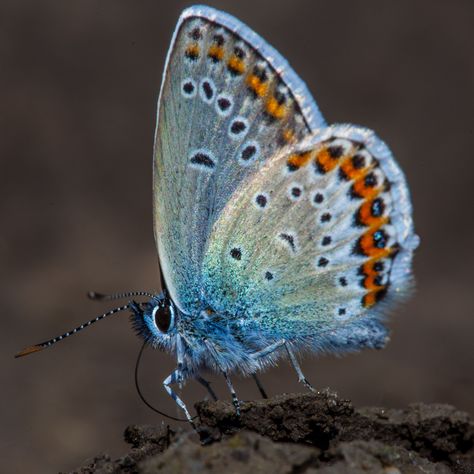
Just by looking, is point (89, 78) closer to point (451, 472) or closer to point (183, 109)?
point (183, 109)

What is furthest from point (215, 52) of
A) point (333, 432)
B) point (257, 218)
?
point (333, 432)

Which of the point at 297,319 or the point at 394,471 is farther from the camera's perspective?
the point at 297,319

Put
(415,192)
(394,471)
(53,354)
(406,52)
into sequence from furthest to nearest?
(406,52) → (415,192) → (53,354) → (394,471)

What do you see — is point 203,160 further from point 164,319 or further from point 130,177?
point 130,177

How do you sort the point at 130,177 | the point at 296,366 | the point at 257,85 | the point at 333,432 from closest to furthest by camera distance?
1. the point at 333,432
2. the point at 296,366
3. the point at 257,85
4. the point at 130,177

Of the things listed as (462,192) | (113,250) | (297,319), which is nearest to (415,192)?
(462,192)

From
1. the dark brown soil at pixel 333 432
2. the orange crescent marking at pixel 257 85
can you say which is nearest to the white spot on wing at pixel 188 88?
the orange crescent marking at pixel 257 85

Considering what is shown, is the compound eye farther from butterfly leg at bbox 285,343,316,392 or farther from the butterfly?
butterfly leg at bbox 285,343,316,392

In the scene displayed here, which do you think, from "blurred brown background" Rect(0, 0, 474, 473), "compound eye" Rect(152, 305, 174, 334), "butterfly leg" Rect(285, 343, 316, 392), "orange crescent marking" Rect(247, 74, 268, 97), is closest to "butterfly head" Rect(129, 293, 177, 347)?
"compound eye" Rect(152, 305, 174, 334)
